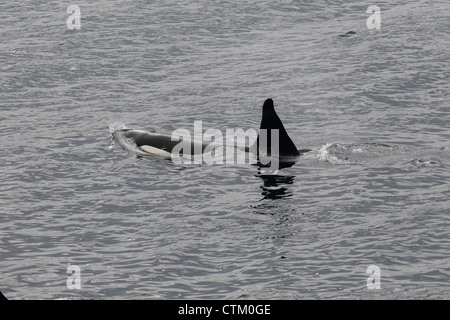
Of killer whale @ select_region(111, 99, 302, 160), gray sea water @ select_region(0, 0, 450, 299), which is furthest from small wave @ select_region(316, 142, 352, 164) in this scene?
killer whale @ select_region(111, 99, 302, 160)

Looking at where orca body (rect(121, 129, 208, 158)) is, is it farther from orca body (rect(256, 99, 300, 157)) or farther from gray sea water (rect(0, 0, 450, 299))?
orca body (rect(256, 99, 300, 157))

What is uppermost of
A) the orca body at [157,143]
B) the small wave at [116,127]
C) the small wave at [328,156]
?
the small wave at [116,127]

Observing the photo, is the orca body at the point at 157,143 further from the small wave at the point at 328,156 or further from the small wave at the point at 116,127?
the small wave at the point at 328,156

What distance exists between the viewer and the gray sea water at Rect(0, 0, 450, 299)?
88.2 ft

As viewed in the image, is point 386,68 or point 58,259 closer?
point 58,259

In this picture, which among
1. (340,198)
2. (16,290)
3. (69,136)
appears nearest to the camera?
(16,290)

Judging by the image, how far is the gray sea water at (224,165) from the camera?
26.9 meters

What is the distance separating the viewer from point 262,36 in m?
59.2

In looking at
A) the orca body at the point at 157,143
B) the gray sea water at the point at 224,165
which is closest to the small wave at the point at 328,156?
the gray sea water at the point at 224,165

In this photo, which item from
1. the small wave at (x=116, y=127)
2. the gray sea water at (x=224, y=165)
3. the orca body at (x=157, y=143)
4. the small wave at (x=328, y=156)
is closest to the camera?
the gray sea water at (x=224, y=165)

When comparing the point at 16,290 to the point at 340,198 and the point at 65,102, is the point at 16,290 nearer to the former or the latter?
the point at 340,198
